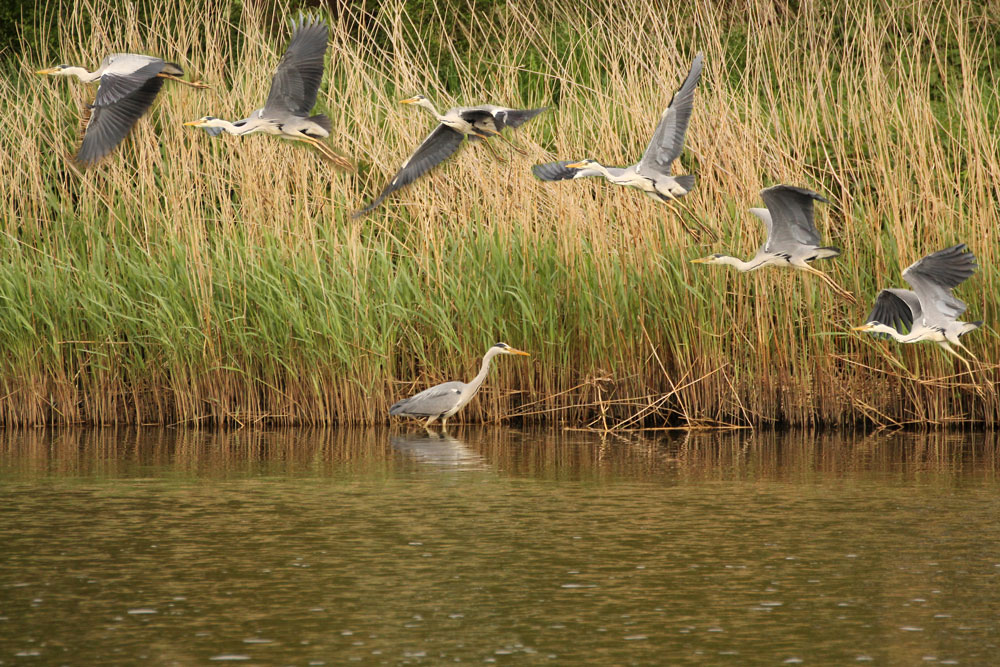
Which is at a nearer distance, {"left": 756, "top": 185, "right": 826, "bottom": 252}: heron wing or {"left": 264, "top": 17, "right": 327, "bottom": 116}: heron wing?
{"left": 264, "top": 17, "right": 327, "bottom": 116}: heron wing

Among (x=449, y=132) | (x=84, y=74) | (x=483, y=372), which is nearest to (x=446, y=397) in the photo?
(x=483, y=372)

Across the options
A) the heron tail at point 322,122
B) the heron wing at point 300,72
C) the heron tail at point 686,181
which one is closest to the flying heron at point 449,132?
the heron tail at point 322,122

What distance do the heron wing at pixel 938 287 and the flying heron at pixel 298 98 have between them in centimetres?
333

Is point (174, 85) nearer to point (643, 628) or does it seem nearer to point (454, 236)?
point (454, 236)

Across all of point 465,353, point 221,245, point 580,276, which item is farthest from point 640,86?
point 221,245

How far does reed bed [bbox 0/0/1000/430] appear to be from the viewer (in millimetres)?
10094

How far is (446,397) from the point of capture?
33.0ft

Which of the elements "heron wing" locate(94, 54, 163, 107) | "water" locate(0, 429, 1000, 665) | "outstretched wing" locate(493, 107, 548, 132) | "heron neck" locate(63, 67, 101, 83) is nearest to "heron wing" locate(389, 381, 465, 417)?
"water" locate(0, 429, 1000, 665)

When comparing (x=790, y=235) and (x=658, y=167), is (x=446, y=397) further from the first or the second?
(x=790, y=235)

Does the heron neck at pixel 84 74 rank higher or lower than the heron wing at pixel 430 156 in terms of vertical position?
higher

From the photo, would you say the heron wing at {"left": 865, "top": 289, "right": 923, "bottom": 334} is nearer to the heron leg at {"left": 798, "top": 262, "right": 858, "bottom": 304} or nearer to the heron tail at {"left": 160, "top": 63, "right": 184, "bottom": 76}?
the heron leg at {"left": 798, "top": 262, "right": 858, "bottom": 304}

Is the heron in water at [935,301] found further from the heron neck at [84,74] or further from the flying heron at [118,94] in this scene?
the heron neck at [84,74]

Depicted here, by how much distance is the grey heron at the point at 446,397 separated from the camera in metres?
10.1

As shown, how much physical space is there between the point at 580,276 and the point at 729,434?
1.45 m
